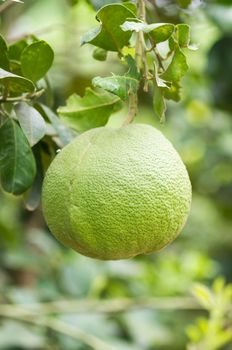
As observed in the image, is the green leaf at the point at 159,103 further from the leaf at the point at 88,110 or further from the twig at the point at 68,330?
the twig at the point at 68,330

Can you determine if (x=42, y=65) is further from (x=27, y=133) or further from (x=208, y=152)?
(x=208, y=152)

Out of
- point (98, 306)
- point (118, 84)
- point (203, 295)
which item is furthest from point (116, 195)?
point (98, 306)

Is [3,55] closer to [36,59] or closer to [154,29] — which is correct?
[36,59]

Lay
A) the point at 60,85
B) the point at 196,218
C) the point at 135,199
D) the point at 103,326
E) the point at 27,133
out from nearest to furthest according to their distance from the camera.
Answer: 1. the point at 135,199
2. the point at 27,133
3. the point at 103,326
4. the point at 60,85
5. the point at 196,218

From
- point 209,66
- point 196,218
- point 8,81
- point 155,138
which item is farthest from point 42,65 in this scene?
point 196,218

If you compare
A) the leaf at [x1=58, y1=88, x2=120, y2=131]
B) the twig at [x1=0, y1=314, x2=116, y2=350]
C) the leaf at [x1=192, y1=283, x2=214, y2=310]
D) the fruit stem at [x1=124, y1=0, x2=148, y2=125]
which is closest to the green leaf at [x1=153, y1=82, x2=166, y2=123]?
the fruit stem at [x1=124, y1=0, x2=148, y2=125]
